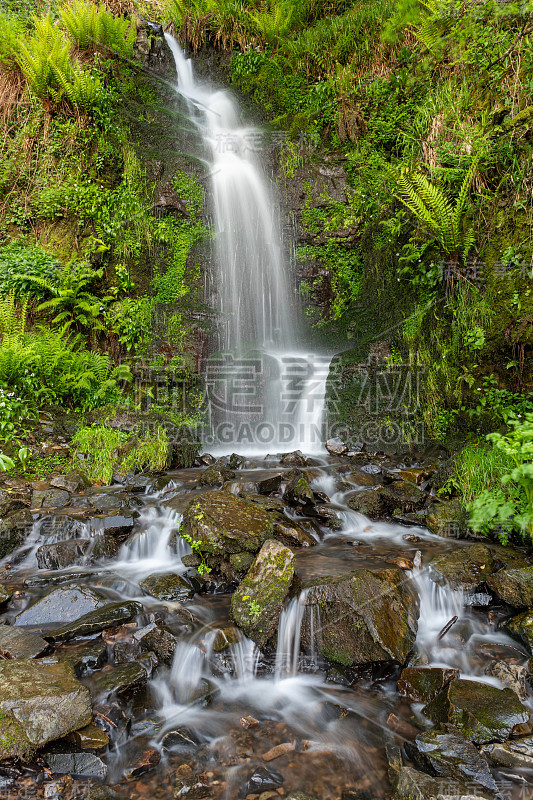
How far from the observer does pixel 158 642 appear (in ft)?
10.7

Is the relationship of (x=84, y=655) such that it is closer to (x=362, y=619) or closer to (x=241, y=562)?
(x=241, y=562)

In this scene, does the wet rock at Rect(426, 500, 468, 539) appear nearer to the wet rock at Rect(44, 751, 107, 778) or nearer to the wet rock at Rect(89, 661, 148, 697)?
the wet rock at Rect(89, 661, 148, 697)

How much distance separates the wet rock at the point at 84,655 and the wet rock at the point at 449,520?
354cm

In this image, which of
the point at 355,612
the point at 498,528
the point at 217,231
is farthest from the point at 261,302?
the point at 355,612

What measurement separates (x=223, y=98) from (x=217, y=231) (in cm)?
412

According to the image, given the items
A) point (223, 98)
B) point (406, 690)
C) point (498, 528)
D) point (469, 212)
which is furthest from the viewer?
point (223, 98)

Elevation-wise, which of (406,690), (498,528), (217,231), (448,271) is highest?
(217,231)

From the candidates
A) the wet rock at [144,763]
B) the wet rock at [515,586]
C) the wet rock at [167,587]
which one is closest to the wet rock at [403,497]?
the wet rock at [515,586]

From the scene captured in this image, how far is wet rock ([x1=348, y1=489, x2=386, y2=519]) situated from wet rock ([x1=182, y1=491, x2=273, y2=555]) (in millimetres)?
1365

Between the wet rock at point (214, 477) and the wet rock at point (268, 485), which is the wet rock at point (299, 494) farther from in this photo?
the wet rock at point (214, 477)

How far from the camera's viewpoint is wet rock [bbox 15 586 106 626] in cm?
359

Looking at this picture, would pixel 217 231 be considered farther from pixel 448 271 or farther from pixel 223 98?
pixel 448 271

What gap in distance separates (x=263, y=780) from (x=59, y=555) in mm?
3014

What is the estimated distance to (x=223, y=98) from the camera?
10.6m
